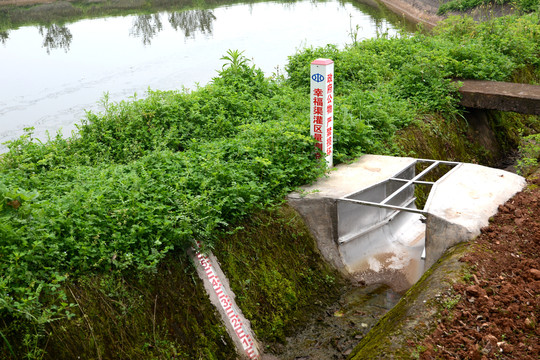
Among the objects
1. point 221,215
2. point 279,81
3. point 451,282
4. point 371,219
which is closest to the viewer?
point 451,282

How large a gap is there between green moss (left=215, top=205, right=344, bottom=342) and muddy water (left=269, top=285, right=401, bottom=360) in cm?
11

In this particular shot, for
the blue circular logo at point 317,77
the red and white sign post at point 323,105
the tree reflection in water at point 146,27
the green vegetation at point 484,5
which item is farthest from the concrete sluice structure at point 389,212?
the tree reflection in water at point 146,27

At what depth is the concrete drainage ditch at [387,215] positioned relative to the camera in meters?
5.26

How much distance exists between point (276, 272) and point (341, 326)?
0.81m

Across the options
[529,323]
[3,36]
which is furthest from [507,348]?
[3,36]

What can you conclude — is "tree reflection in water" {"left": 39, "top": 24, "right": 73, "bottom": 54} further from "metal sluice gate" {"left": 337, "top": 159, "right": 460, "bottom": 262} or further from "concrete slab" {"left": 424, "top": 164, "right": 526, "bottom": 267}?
"concrete slab" {"left": 424, "top": 164, "right": 526, "bottom": 267}

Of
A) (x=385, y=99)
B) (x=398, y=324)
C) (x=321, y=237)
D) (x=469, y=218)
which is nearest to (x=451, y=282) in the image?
(x=398, y=324)

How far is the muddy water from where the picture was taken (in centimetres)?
484

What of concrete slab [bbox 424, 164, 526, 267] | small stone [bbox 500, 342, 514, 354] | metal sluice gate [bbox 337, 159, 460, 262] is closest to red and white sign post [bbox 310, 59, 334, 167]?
metal sluice gate [bbox 337, 159, 460, 262]

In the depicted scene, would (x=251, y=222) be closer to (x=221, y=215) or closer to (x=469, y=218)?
(x=221, y=215)

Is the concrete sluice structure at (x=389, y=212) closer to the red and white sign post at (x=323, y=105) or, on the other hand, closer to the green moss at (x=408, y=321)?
the red and white sign post at (x=323, y=105)

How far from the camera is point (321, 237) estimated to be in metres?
5.88

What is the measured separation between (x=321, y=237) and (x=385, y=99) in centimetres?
306

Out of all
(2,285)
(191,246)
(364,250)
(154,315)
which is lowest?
(364,250)
